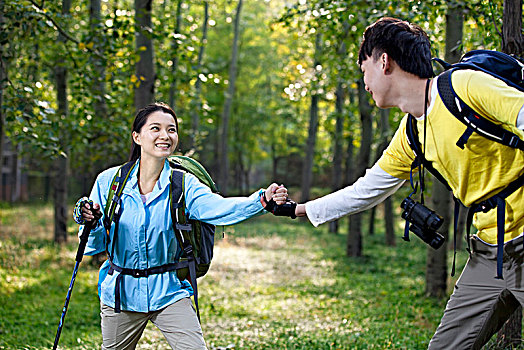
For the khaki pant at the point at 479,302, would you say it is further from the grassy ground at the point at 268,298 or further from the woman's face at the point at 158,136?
the woman's face at the point at 158,136

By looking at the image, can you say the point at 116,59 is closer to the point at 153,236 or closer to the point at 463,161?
the point at 153,236

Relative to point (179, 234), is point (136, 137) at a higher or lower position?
higher

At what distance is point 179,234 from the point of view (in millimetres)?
4273

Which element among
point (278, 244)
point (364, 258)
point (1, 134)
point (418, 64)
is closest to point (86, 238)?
point (418, 64)

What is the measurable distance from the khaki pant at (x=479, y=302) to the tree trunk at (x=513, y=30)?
2.72 m

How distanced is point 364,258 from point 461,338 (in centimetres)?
1388

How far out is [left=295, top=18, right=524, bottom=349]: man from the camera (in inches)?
127

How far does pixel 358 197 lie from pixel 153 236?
57.2 inches

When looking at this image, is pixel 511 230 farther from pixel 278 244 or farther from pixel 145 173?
pixel 278 244

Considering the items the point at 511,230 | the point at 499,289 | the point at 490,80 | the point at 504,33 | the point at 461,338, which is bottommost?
the point at 461,338

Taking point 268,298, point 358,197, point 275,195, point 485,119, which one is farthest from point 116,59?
point 485,119

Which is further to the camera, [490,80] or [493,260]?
[493,260]

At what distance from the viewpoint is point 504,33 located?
5598 mm

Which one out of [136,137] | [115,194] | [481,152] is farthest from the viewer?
[136,137]
